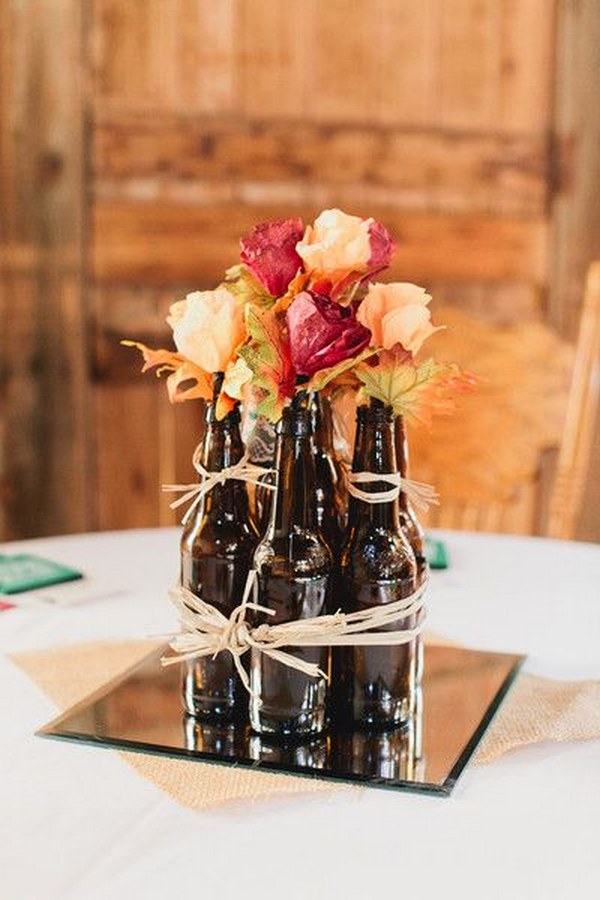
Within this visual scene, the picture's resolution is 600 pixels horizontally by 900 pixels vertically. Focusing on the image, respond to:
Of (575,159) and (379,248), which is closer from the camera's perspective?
(379,248)

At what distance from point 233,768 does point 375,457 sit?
0.28 m

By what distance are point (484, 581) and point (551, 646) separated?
0.25 m

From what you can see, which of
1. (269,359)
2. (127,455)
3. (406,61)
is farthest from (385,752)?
(406,61)

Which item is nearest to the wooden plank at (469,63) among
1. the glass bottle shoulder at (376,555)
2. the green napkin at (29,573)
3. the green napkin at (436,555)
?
the green napkin at (436,555)

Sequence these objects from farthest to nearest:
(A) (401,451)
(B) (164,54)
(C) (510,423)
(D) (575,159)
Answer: (D) (575,159) → (B) (164,54) → (C) (510,423) → (A) (401,451)

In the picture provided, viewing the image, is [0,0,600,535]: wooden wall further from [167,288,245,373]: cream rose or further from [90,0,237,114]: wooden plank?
[167,288,245,373]: cream rose

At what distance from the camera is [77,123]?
2969 mm

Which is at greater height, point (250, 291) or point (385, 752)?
point (250, 291)

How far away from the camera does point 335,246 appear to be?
946mm

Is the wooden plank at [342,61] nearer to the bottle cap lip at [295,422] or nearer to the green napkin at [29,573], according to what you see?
the green napkin at [29,573]

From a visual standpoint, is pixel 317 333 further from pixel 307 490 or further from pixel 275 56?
pixel 275 56

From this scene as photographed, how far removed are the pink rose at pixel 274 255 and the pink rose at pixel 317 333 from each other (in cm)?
6

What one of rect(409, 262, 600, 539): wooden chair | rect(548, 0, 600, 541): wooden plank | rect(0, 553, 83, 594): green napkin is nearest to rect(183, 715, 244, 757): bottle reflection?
rect(0, 553, 83, 594): green napkin

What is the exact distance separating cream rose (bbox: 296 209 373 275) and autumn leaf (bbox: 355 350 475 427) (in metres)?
0.08
